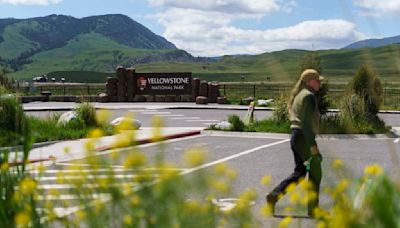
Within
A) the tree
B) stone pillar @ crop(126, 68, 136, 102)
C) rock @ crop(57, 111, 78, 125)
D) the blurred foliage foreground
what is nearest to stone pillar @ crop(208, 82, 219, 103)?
stone pillar @ crop(126, 68, 136, 102)

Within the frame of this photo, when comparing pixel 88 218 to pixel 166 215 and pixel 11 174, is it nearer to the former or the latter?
pixel 166 215

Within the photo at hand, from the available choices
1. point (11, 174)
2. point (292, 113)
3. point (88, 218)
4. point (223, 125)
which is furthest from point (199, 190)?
point (223, 125)

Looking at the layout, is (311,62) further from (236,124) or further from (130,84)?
(130,84)

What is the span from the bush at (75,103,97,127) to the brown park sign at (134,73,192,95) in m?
20.8

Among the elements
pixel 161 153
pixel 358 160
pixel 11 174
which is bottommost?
pixel 358 160

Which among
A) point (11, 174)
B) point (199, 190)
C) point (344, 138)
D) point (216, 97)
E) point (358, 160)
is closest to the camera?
point (199, 190)

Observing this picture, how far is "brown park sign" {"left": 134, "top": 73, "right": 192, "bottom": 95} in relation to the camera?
141 feet

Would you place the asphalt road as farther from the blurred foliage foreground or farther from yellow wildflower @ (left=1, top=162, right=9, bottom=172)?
the blurred foliage foreground

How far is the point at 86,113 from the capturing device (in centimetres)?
2212

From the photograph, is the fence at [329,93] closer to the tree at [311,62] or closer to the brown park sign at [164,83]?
the tree at [311,62]

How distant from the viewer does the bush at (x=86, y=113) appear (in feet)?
72.2

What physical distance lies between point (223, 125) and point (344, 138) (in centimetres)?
447

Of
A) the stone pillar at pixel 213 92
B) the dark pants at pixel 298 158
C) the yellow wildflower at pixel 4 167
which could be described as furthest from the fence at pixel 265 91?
the yellow wildflower at pixel 4 167

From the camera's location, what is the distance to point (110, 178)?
8.05 feet
